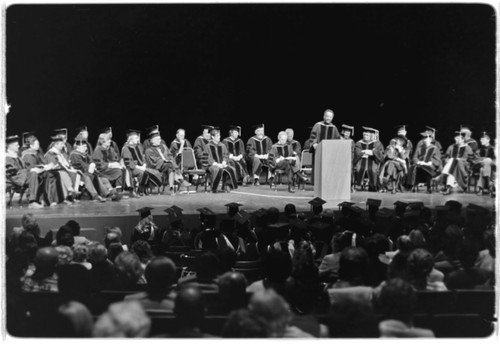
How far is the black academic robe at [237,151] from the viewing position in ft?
26.2

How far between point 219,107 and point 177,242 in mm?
2078

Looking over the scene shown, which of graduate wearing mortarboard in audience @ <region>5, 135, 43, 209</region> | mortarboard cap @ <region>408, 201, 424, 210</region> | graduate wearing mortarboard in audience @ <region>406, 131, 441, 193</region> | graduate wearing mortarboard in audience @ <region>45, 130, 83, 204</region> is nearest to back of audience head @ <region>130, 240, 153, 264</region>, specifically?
graduate wearing mortarboard in audience @ <region>5, 135, 43, 209</region>

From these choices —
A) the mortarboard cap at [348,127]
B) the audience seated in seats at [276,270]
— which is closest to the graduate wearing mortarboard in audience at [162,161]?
the mortarboard cap at [348,127]

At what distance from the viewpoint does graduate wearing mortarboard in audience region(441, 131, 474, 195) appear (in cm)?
695

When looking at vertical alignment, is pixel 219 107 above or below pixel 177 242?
above

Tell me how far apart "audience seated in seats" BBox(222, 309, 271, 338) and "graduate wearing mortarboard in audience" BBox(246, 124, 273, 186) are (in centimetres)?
422

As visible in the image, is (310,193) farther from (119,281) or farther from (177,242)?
(119,281)

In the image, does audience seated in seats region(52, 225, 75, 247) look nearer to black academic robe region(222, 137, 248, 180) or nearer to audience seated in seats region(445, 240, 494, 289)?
black academic robe region(222, 137, 248, 180)

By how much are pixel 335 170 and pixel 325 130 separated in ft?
2.04

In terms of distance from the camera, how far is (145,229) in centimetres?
627

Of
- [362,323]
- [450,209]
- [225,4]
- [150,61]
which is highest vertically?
[225,4]

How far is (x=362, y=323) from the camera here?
4012mm

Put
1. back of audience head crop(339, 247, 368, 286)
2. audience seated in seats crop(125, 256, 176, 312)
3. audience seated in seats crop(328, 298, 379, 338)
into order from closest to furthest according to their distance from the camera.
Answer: audience seated in seats crop(328, 298, 379, 338) < audience seated in seats crop(125, 256, 176, 312) < back of audience head crop(339, 247, 368, 286)

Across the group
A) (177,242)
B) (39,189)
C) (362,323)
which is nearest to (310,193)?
(177,242)
